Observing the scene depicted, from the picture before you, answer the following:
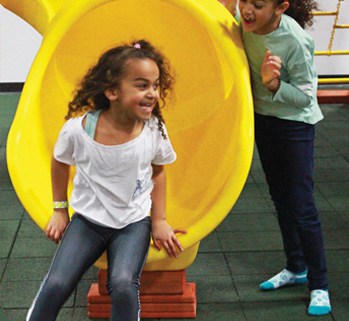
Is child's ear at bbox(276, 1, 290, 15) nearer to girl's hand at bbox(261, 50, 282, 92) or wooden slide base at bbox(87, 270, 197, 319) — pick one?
girl's hand at bbox(261, 50, 282, 92)

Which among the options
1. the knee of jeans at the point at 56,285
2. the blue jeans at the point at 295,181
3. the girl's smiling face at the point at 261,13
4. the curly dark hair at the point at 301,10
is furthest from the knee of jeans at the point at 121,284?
the curly dark hair at the point at 301,10

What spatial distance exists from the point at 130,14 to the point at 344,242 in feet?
4.47

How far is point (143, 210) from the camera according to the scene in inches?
70.0

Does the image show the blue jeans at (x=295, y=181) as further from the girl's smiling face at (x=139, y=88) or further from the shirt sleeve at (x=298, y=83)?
the girl's smiling face at (x=139, y=88)

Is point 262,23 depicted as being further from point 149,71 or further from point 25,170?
point 25,170

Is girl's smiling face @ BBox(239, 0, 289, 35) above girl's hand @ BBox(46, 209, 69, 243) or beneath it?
above

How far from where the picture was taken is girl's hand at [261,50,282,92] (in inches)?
70.2

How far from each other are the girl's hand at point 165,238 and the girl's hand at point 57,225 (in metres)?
0.27

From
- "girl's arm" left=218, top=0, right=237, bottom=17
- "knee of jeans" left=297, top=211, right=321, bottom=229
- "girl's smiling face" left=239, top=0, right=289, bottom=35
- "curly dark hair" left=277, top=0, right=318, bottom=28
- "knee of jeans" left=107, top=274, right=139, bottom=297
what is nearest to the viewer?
"knee of jeans" left=107, top=274, right=139, bottom=297

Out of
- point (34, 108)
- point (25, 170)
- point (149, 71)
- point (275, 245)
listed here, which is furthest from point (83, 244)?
point (275, 245)

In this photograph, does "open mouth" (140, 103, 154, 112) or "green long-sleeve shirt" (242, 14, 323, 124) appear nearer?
"open mouth" (140, 103, 154, 112)

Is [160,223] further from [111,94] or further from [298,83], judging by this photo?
[298,83]

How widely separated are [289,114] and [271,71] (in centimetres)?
18

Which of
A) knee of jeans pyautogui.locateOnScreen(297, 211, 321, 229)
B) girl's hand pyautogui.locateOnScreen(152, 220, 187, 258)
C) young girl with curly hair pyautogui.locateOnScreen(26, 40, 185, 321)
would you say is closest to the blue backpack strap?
young girl with curly hair pyautogui.locateOnScreen(26, 40, 185, 321)
